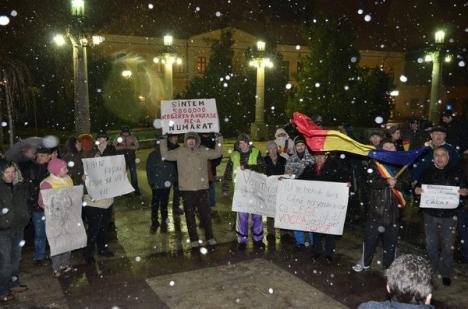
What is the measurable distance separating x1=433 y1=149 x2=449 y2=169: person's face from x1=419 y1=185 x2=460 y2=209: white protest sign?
0.94 feet

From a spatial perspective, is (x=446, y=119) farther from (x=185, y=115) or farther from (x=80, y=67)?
(x=80, y=67)

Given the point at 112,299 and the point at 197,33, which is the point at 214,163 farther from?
the point at 197,33

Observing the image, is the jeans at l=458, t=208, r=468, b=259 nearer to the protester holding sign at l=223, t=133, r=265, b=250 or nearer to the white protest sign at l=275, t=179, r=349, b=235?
the white protest sign at l=275, t=179, r=349, b=235

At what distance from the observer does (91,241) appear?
6.45 metres

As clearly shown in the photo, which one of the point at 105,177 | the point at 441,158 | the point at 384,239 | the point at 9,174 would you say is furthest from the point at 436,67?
the point at 9,174

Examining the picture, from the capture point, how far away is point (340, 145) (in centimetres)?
627

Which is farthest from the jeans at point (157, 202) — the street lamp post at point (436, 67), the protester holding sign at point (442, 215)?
the street lamp post at point (436, 67)

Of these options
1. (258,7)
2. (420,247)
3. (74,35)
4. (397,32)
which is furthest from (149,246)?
(397,32)

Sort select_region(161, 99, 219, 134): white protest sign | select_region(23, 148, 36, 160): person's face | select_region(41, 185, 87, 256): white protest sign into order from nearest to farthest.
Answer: select_region(41, 185, 87, 256): white protest sign
select_region(23, 148, 36, 160): person's face
select_region(161, 99, 219, 134): white protest sign

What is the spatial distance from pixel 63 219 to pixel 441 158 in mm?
5028

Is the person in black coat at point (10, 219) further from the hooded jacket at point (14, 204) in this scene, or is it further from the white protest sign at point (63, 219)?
the white protest sign at point (63, 219)

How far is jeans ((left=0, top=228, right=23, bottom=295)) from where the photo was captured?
5.09m

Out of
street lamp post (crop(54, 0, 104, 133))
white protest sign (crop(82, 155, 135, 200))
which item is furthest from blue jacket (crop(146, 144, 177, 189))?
street lamp post (crop(54, 0, 104, 133))

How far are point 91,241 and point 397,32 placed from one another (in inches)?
2201
